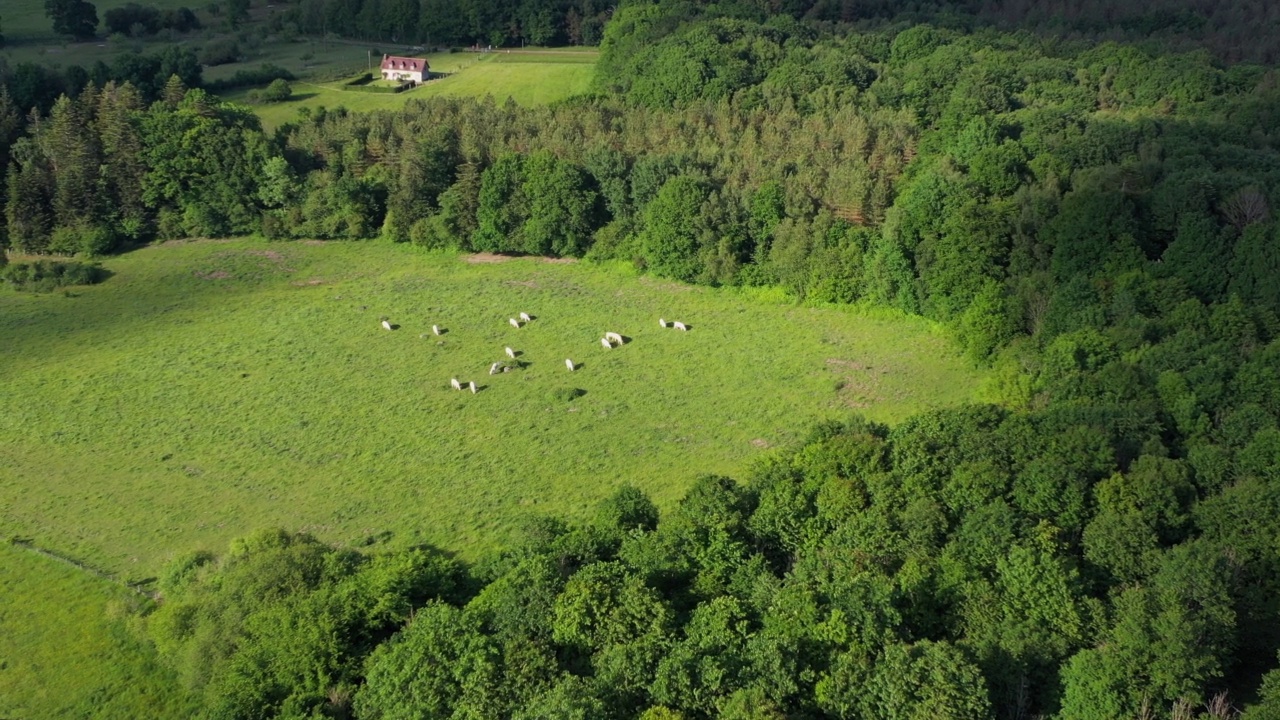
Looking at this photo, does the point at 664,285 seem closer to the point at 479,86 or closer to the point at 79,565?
the point at 79,565

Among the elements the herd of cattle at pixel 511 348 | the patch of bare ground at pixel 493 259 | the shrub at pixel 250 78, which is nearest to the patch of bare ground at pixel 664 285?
the herd of cattle at pixel 511 348

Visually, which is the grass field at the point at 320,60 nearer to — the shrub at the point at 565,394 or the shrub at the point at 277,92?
the shrub at the point at 277,92

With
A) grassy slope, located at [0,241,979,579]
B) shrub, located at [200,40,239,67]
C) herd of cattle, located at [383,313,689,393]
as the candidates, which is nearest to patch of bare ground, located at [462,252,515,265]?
grassy slope, located at [0,241,979,579]

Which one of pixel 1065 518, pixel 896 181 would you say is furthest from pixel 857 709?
pixel 896 181

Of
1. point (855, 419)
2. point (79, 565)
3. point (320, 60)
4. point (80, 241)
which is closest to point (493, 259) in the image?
point (80, 241)

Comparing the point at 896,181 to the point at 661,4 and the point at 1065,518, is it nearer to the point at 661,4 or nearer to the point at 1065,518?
the point at 1065,518
